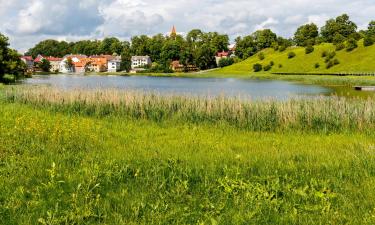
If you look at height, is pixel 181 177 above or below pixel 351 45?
below

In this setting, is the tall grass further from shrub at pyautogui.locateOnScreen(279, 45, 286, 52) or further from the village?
the village

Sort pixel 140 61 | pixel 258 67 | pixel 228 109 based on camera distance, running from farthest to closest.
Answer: pixel 140 61 → pixel 258 67 → pixel 228 109

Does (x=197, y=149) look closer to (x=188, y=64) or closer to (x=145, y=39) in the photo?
(x=188, y=64)

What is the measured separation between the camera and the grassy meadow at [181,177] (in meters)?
5.59

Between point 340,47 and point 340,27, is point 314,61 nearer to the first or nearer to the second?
point 340,47

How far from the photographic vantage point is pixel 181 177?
703 centimetres

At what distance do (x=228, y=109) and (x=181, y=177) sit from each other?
9.90 metres

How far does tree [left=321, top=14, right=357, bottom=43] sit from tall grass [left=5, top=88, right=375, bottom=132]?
4923 inches

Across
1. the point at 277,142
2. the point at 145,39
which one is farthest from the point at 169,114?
the point at 145,39

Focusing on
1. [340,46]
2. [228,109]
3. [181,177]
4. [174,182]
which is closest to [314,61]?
[340,46]

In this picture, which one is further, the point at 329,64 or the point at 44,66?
the point at 44,66

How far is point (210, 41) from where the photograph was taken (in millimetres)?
172000

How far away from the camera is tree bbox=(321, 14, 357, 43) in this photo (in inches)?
5231

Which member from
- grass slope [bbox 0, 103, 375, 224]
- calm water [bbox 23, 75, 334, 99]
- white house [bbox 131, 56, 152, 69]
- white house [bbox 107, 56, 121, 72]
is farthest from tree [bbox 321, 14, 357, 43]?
grass slope [bbox 0, 103, 375, 224]
